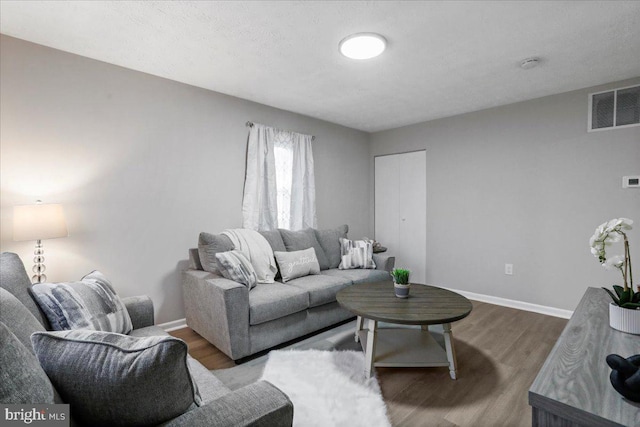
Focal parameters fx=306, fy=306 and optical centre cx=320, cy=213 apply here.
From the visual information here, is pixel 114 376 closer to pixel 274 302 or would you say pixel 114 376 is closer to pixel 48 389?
pixel 48 389

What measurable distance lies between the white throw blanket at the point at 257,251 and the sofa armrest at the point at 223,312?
41 cm

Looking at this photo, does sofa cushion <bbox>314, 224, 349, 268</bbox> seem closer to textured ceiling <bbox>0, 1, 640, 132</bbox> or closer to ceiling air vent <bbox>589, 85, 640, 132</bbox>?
textured ceiling <bbox>0, 1, 640, 132</bbox>

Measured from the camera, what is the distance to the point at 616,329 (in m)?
1.36

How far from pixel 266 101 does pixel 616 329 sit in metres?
3.52

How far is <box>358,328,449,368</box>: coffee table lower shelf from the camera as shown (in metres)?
2.18

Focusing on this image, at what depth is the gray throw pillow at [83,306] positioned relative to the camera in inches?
57.3

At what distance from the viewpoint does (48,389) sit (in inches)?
27.6

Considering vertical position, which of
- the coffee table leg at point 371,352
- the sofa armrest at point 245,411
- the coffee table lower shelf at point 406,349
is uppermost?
the sofa armrest at point 245,411

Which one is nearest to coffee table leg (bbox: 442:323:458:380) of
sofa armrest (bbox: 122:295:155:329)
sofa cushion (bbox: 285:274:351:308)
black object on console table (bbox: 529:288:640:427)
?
black object on console table (bbox: 529:288:640:427)

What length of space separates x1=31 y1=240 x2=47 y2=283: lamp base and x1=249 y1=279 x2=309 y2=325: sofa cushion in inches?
60.4

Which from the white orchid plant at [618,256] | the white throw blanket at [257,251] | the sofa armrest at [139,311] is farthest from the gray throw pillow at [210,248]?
the white orchid plant at [618,256]

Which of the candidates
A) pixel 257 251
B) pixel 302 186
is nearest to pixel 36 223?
pixel 257 251

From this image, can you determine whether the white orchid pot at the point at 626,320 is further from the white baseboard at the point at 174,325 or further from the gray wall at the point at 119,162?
the white baseboard at the point at 174,325

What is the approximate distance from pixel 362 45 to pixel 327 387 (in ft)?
7.95
